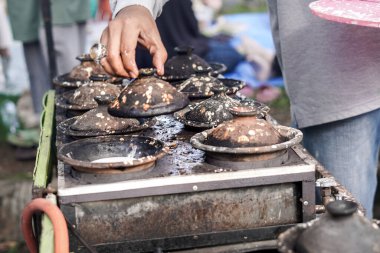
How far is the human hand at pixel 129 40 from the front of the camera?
247cm

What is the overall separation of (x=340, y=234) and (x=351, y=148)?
55.8 inches

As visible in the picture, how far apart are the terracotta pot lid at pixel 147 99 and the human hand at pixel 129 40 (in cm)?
7

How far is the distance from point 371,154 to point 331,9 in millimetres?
936

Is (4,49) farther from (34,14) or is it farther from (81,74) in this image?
(81,74)

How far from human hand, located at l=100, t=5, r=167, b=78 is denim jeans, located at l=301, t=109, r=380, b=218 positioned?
847 mm

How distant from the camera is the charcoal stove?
2.06m

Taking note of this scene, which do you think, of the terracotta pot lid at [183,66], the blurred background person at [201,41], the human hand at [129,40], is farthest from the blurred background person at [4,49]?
the human hand at [129,40]

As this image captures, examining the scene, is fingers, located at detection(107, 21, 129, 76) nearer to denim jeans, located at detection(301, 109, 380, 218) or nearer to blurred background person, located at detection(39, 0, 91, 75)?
denim jeans, located at detection(301, 109, 380, 218)

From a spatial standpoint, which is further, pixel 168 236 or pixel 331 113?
pixel 331 113

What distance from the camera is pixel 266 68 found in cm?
669

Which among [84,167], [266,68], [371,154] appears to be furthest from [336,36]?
[266,68]

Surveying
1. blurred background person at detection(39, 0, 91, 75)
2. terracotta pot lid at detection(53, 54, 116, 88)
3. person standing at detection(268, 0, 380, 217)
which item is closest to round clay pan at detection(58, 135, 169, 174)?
person standing at detection(268, 0, 380, 217)

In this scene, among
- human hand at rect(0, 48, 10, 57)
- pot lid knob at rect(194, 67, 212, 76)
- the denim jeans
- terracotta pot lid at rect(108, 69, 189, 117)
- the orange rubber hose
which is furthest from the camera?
human hand at rect(0, 48, 10, 57)

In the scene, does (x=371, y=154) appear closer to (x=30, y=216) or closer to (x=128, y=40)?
(x=128, y=40)
